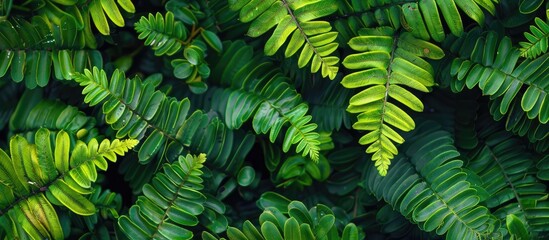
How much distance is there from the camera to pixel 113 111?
1.52m

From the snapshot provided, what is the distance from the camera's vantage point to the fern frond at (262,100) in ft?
5.03

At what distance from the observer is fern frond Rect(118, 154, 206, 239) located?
1.50m

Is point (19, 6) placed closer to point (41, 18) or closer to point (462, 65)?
point (41, 18)

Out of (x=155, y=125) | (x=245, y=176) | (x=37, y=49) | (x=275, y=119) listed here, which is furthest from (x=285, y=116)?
(x=37, y=49)

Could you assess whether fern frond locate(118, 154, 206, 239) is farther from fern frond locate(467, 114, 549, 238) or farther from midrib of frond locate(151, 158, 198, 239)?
fern frond locate(467, 114, 549, 238)

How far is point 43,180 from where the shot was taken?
147cm

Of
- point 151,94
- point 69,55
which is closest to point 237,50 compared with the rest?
point 151,94

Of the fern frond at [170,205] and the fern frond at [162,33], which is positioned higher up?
the fern frond at [162,33]

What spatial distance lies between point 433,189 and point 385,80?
282 millimetres

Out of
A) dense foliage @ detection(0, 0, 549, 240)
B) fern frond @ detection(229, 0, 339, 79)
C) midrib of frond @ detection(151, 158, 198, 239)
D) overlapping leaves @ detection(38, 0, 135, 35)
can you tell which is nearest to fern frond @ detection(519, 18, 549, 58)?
dense foliage @ detection(0, 0, 549, 240)

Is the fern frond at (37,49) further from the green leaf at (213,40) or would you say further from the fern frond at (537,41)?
the fern frond at (537,41)

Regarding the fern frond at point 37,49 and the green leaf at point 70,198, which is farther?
the fern frond at point 37,49

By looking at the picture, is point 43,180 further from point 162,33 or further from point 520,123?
point 520,123

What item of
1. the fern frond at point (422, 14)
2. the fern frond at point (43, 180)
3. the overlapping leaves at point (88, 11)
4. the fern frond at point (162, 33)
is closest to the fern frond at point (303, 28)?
the fern frond at point (422, 14)
